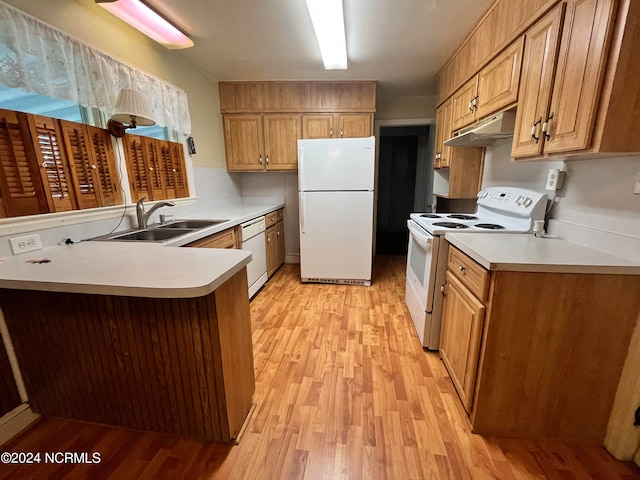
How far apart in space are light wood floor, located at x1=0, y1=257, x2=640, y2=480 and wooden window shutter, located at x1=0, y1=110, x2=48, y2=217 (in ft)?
3.68

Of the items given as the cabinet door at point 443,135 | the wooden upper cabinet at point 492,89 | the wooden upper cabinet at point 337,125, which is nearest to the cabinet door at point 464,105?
the wooden upper cabinet at point 492,89

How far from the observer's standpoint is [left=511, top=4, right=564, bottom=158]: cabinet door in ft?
4.14

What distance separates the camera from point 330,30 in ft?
6.57

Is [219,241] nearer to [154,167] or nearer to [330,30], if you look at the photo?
[154,167]

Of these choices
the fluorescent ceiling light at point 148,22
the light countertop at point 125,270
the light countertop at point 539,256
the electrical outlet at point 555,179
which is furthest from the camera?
the fluorescent ceiling light at point 148,22

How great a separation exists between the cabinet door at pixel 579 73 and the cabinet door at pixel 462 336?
82cm

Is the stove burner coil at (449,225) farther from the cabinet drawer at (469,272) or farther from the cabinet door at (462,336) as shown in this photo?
the cabinet door at (462,336)

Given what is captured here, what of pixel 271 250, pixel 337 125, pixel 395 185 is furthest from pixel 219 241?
pixel 395 185

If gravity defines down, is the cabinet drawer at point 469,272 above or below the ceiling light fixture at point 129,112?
below

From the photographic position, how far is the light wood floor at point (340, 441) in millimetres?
1149

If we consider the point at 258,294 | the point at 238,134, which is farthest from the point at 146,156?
the point at 258,294

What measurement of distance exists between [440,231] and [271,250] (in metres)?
2.14

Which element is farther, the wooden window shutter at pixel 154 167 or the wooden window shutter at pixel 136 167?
the wooden window shutter at pixel 154 167

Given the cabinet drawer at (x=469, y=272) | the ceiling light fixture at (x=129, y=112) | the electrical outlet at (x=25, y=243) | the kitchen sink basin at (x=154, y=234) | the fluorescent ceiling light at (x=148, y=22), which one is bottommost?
the cabinet drawer at (x=469, y=272)
